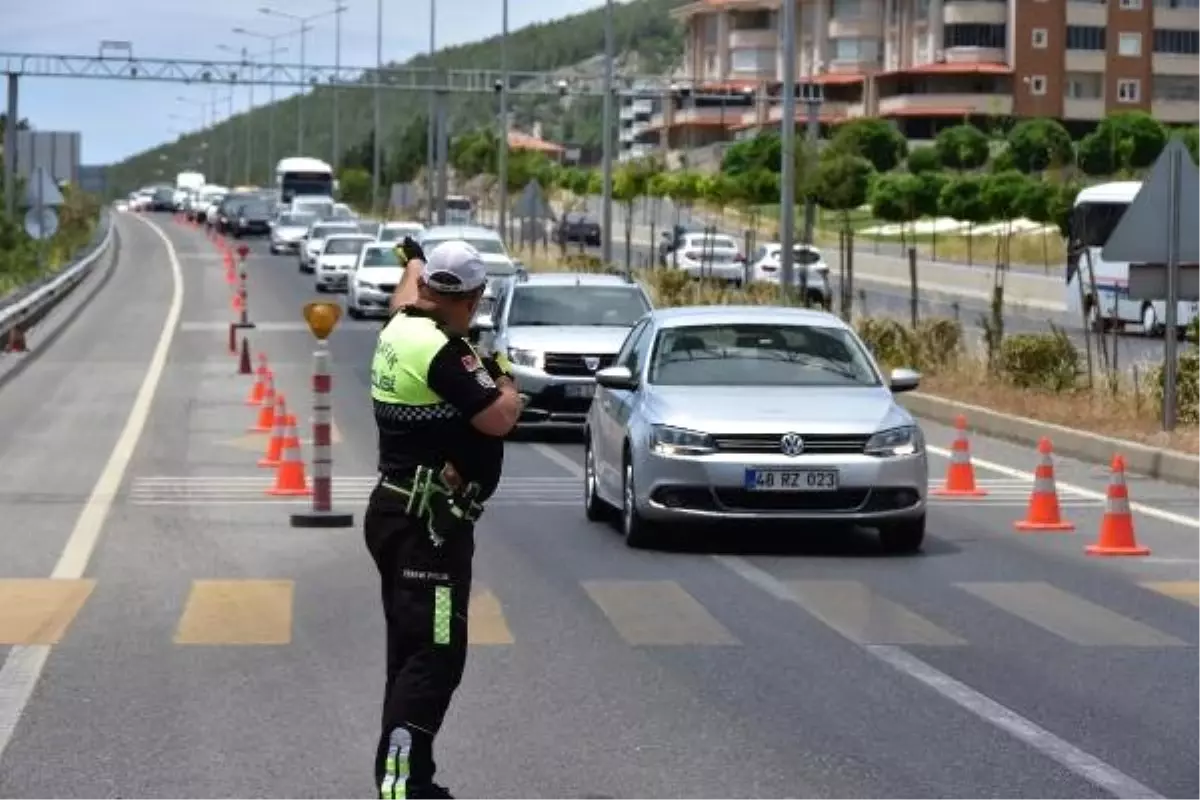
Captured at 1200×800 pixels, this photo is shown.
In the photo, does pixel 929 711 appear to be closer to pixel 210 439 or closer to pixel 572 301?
pixel 210 439

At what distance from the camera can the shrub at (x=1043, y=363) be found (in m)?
28.1

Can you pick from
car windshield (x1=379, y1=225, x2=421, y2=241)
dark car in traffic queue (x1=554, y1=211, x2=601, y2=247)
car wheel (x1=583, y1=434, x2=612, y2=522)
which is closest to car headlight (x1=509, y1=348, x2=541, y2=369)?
car wheel (x1=583, y1=434, x2=612, y2=522)

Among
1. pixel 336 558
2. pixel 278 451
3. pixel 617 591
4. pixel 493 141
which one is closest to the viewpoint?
pixel 617 591

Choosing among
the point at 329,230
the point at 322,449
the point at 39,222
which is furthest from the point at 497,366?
the point at 329,230

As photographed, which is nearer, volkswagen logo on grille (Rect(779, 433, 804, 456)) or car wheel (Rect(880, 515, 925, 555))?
volkswagen logo on grille (Rect(779, 433, 804, 456))

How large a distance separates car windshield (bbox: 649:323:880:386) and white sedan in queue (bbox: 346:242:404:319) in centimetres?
3252

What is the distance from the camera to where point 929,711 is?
409 inches

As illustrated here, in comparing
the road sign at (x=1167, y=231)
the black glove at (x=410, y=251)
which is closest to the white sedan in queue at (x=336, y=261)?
the road sign at (x=1167, y=231)

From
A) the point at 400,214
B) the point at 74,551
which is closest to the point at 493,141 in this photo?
the point at 400,214

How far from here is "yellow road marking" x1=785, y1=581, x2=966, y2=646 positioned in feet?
40.9

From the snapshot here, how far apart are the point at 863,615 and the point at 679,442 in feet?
9.89

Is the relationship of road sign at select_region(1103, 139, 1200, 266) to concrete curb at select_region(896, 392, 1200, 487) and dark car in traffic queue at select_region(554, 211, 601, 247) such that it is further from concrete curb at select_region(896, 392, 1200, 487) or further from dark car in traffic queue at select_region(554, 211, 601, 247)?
dark car in traffic queue at select_region(554, 211, 601, 247)

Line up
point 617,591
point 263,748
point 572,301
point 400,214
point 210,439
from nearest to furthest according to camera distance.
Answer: point 263,748
point 617,591
point 210,439
point 572,301
point 400,214

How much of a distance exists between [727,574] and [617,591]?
102 centimetres
